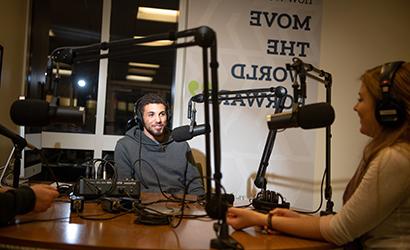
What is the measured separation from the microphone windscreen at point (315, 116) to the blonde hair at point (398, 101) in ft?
0.49

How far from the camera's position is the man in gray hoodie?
2.82 m

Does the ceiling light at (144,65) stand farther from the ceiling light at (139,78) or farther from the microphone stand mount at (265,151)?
the microphone stand mount at (265,151)

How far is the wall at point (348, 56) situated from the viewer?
11.0 ft

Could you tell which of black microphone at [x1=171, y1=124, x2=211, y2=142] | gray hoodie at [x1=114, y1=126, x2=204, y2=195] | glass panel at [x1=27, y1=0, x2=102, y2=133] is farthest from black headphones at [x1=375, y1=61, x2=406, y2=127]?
glass panel at [x1=27, y1=0, x2=102, y2=133]

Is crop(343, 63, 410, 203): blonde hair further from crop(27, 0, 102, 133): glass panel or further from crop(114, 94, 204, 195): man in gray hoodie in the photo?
crop(27, 0, 102, 133): glass panel

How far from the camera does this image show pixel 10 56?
2904 mm

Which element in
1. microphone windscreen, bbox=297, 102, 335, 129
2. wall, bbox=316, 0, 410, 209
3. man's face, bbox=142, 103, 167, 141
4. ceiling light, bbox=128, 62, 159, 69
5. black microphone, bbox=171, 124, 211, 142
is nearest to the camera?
microphone windscreen, bbox=297, 102, 335, 129

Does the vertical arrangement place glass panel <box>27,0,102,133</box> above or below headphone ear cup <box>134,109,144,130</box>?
above

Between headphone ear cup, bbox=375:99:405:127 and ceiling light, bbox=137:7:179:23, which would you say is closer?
headphone ear cup, bbox=375:99:405:127

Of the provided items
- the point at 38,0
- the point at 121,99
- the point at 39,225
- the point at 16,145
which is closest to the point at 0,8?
the point at 38,0

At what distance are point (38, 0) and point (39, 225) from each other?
2718 millimetres

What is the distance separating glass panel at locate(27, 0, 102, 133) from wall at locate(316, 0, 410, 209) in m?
1.98

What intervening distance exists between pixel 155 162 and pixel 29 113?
172 centimetres

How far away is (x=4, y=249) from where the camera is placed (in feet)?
3.51
